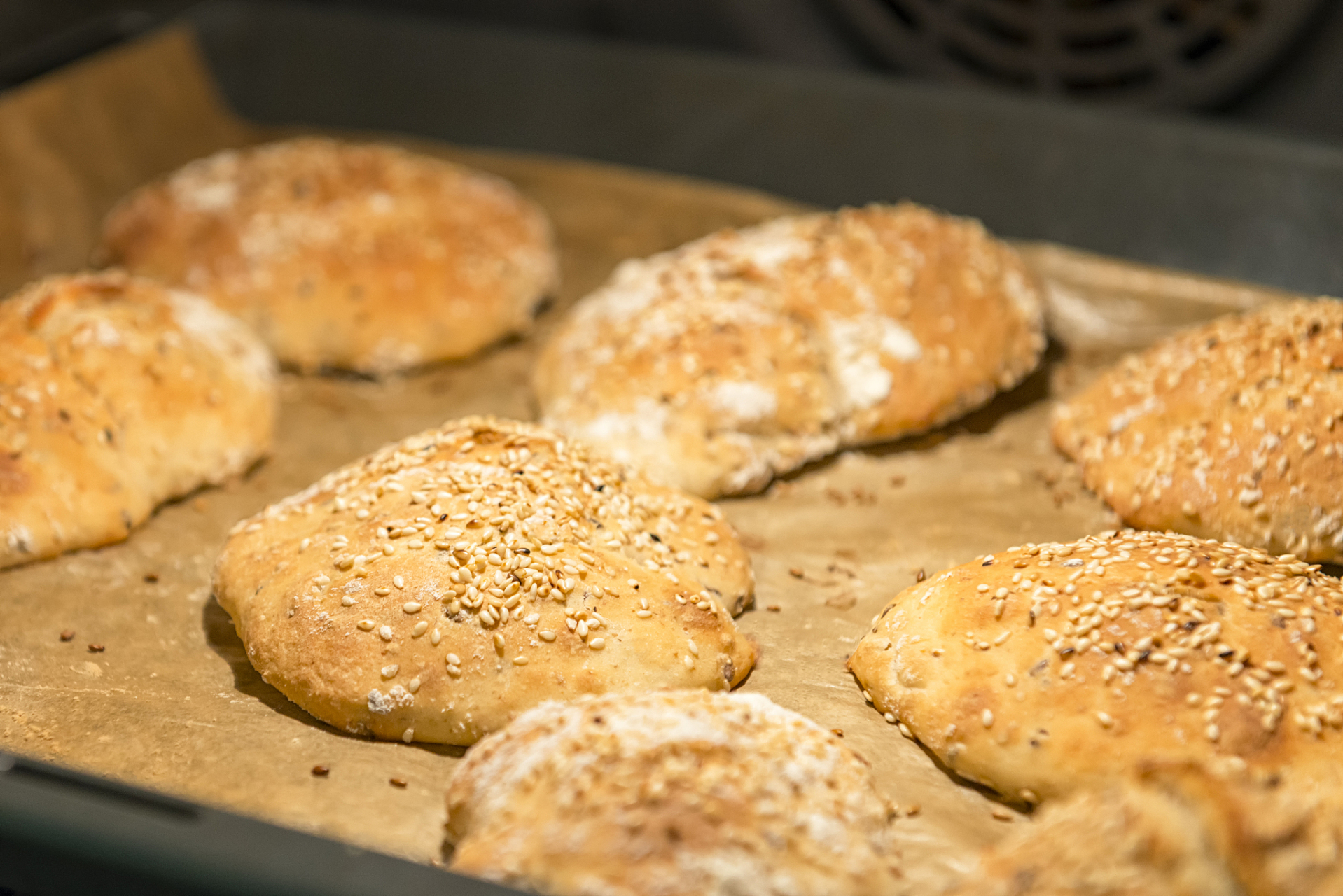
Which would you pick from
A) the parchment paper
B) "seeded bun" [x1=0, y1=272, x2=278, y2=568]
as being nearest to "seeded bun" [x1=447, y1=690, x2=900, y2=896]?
the parchment paper

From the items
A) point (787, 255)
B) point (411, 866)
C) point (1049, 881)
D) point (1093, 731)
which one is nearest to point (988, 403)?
point (787, 255)

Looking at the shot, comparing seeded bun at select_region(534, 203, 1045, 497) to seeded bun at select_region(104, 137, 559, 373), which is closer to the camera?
seeded bun at select_region(534, 203, 1045, 497)

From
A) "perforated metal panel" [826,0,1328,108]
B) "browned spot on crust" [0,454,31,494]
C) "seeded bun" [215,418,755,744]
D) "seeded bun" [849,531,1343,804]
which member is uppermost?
"perforated metal panel" [826,0,1328,108]

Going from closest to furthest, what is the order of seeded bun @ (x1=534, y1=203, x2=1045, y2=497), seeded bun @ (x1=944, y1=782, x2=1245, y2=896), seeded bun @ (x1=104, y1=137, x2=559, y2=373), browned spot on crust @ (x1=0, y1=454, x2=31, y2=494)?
1. seeded bun @ (x1=944, y1=782, x2=1245, y2=896)
2. browned spot on crust @ (x1=0, y1=454, x2=31, y2=494)
3. seeded bun @ (x1=534, y1=203, x2=1045, y2=497)
4. seeded bun @ (x1=104, y1=137, x2=559, y2=373)

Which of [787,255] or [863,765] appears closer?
[863,765]

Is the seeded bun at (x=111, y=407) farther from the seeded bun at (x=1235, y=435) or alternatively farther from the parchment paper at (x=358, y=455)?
the seeded bun at (x=1235, y=435)

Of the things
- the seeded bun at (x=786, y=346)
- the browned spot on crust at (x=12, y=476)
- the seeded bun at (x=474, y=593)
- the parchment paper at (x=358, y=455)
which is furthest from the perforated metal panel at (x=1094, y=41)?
the browned spot on crust at (x=12, y=476)

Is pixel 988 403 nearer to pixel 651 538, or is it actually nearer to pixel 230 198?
pixel 651 538

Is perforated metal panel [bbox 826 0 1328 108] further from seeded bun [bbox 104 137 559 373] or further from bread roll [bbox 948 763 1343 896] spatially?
bread roll [bbox 948 763 1343 896]
